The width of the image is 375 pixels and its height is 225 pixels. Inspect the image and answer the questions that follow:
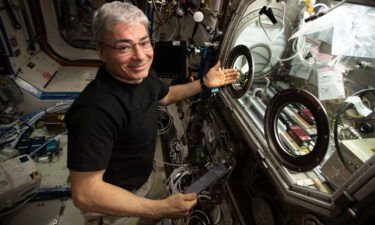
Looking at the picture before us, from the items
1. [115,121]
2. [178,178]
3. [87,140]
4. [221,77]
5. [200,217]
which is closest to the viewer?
[87,140]

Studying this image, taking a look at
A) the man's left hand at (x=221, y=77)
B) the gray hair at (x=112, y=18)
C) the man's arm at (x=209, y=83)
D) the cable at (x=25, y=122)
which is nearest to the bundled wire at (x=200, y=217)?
the man's arm at (x=209, y=83)

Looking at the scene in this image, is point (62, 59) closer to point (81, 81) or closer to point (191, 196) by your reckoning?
point (81, 81)

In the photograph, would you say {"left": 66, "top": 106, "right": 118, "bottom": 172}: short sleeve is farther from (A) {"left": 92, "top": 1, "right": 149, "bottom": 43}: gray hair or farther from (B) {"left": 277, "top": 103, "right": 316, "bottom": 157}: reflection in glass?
(B) {"left": 277, "top": 103, "right": 316, "bottom": 157}: reflection in glass

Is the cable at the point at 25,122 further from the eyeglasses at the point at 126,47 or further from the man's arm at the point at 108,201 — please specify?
the eyeglasses at the point at 126,47

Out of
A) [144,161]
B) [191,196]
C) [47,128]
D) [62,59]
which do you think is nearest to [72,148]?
[144,161]

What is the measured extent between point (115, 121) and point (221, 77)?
3.04 ft

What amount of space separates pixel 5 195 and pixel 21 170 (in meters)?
0.26

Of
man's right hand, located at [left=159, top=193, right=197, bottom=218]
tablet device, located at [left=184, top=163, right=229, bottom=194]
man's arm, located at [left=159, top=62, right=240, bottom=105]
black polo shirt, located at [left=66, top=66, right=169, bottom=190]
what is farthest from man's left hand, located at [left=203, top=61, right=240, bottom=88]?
man's right hand, located at [left=159, top=193, right=197, bottom=218]

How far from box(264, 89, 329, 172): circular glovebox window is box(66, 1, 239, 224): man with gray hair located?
61cm

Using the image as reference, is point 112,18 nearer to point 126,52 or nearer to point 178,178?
point 126,52

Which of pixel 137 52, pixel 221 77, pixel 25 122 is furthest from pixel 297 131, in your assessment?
pixel 25 122

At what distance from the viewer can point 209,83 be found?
1.54m

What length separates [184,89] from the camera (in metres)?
1.67

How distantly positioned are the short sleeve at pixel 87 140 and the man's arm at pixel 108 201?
6 centimetres
